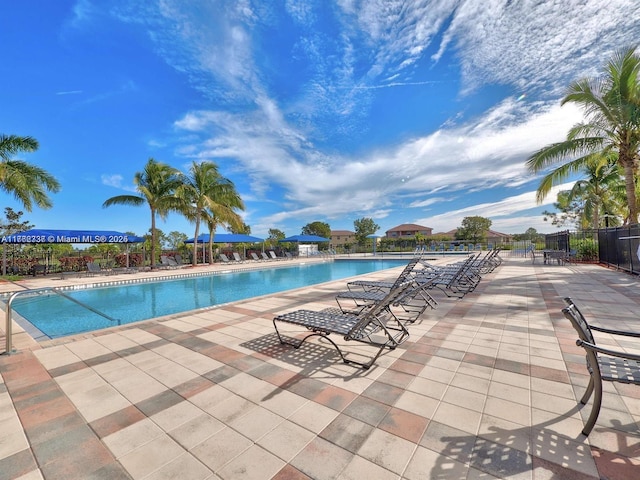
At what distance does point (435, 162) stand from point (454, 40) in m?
12.5

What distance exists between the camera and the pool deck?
1.63 m

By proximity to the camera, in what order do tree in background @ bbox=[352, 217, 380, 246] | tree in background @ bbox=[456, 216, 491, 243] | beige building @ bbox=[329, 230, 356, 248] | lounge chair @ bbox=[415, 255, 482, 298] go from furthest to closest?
1. beige building @ bbox=[329, 230, 356, 248]
2. tree in background @ bbox=[352, 217, 380, 246]
3. tree in background @ bbox=[456, 216, 491, 243]
4. lounge chair @ bbox=[415, 255, 482, 298]

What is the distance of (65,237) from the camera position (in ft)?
43.2

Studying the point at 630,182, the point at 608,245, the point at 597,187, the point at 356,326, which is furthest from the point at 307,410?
the point at 597,187

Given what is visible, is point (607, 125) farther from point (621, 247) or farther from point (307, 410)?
point (307, 410)

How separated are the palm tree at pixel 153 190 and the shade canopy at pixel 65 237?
1943mm

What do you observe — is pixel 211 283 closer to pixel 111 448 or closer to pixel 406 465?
pixel 111 448

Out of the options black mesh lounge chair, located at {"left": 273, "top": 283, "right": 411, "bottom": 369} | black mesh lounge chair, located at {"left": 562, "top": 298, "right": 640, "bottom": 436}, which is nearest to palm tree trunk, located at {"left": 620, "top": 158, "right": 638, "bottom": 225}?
black mesh lounge chair, located at {"left": 273, "top": 283, "right": 411, "bottom": 369}

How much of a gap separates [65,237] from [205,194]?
7.50m

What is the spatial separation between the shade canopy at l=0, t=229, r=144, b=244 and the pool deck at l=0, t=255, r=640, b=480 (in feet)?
39.1

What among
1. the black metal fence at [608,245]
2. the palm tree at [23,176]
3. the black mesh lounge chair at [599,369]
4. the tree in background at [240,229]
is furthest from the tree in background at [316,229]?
the black mesh lounge chair at [599,369]

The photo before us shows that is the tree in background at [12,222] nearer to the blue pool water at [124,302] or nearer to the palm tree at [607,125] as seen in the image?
the blue pool water at [124,302]

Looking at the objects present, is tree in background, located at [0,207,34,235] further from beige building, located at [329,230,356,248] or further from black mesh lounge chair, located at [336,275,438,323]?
beige building, located at [329,230,356,248]

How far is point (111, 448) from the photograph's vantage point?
1.82m
